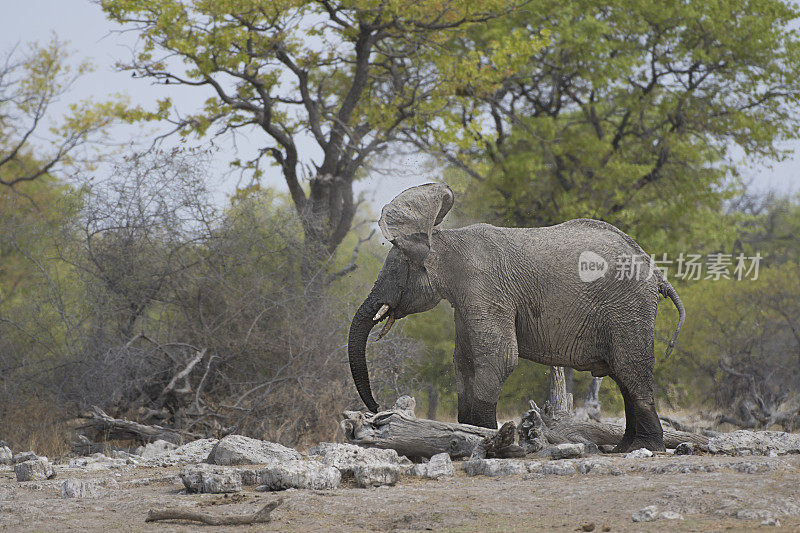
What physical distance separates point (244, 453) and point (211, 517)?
2.99 meters

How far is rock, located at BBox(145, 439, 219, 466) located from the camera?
979 centimetres

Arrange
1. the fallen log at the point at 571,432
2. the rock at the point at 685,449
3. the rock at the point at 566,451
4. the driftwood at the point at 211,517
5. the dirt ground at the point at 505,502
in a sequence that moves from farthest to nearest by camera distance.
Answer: the fallen log at the point at 571,432 → the rock at the point at 685,449 → the rock at the point at 566,451 → the driftwood at the point at 211,517 → the dirt ground at the point at 505,502

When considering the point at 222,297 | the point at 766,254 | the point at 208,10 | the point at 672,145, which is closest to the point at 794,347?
the point at 672,145

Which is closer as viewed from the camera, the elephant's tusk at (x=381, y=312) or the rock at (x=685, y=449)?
the rock at (x=685, y=449)

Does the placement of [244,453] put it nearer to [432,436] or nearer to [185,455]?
[185,455]

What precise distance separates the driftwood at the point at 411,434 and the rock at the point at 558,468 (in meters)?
1.33

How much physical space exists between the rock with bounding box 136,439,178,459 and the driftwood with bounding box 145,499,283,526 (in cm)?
467

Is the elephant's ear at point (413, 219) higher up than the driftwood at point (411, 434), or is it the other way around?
the elephant's ear at point (413, 219)

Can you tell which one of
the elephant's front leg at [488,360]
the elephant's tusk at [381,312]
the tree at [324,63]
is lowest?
the elephant's front leg at [488,360]

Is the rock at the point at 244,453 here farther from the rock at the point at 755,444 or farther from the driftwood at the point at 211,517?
the rock at the point at 755,444

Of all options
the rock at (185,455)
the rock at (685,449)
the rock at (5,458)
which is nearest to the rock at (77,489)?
the rock at (185,455)

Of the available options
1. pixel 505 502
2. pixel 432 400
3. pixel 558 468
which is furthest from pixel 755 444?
pixel 432 400

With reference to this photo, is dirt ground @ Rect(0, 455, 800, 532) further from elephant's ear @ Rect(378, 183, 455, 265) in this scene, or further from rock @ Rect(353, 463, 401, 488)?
elephant's ear @ Rect(378, 183, 455, 265)

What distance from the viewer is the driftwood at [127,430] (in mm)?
12000
